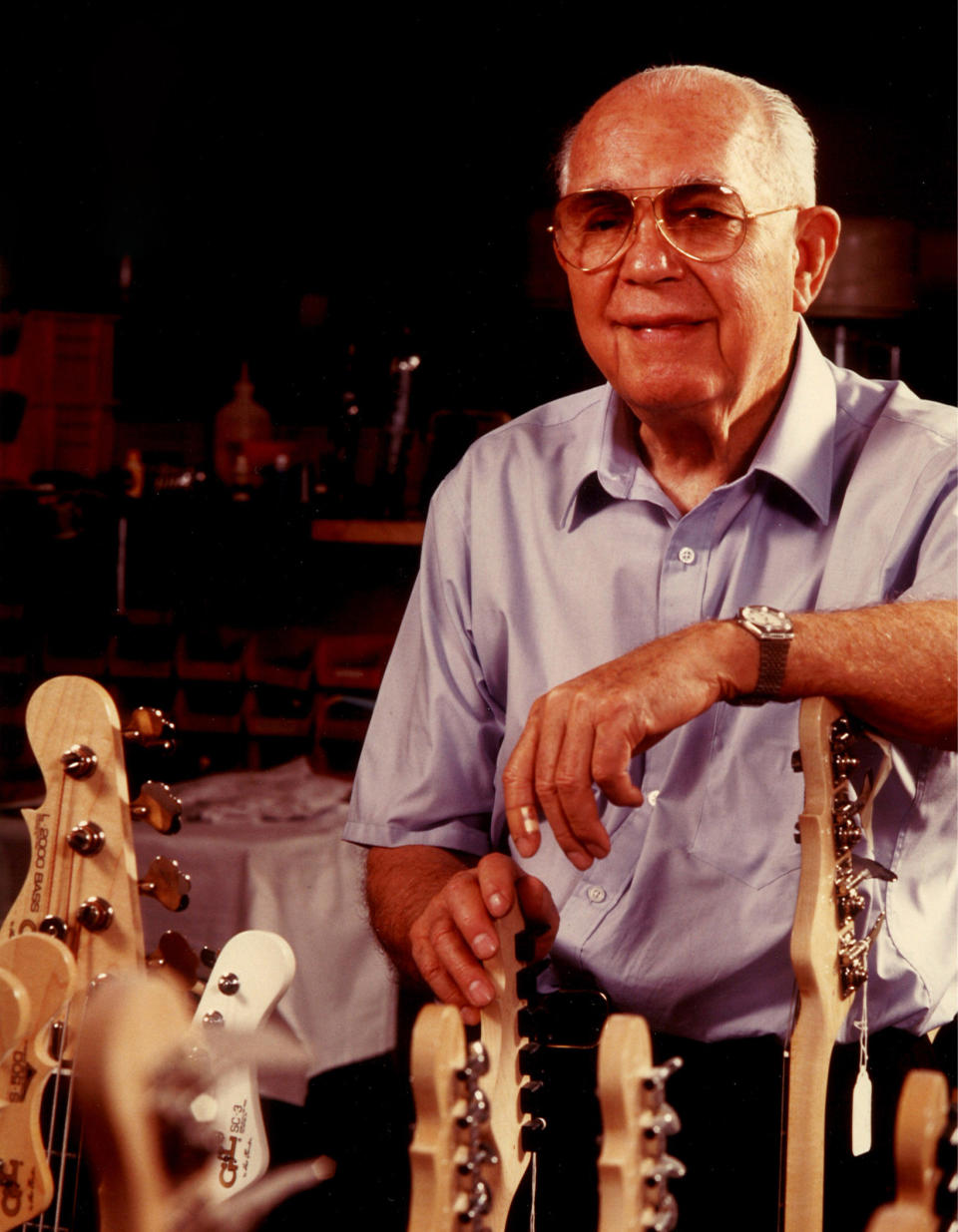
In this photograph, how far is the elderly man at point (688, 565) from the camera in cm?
93

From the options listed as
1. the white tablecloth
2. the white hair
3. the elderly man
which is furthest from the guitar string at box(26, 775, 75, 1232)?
the white hair

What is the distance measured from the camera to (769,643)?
2.55 feet

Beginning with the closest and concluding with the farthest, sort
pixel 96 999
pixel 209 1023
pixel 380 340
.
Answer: pixel 96 999, pixel 209 1023, pixel 380 340

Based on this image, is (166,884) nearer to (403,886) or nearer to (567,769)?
(403,886)

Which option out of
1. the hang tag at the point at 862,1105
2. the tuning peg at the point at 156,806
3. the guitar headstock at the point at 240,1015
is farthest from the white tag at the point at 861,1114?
the tuning peg at the point at 156,806

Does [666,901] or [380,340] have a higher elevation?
[380,340]

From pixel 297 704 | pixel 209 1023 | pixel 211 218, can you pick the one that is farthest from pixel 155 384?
pixel 209 1023

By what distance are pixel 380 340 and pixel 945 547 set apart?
479mm

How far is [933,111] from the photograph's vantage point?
3.41 ft

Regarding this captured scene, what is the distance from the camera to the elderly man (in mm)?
929

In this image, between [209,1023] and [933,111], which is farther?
[933,111]

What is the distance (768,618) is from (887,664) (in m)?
0.07

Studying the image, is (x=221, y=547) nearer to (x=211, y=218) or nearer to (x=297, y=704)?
(x=297, y=704)

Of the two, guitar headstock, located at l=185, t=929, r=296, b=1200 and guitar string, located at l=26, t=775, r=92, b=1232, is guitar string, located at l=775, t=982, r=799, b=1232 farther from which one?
guitar string, located at l=26, t=775, r=92, b=1232
